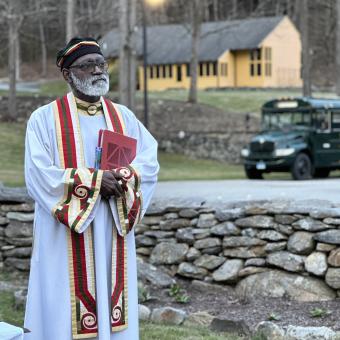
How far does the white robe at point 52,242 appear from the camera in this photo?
4480 millimetres

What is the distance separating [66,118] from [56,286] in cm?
98

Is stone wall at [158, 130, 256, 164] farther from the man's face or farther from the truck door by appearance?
the man's face

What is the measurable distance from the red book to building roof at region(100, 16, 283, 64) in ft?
155

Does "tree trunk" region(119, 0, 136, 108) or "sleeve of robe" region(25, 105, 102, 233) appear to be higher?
"tree trunk" region(119, 0, 136, 108)

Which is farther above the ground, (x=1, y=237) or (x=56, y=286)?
(x=56, y=286)

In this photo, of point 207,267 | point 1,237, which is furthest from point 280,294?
point 1,237

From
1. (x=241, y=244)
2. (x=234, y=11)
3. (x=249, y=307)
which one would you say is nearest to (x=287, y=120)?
(x=241, y=244)

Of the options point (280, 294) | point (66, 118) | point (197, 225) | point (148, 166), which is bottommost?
point (280, 294)

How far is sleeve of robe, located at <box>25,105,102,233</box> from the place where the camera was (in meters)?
4.44

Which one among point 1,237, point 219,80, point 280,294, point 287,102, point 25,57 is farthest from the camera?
point 25,57

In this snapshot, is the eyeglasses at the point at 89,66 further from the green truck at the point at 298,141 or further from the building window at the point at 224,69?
the building window at the point at 224,69

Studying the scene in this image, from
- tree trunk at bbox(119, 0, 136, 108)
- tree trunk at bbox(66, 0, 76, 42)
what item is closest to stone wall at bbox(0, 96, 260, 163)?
tree trunk at bbox(119, 0, 136, 108)

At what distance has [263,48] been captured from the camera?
174 ft

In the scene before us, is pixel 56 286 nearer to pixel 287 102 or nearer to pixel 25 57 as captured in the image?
pixel 287 102
